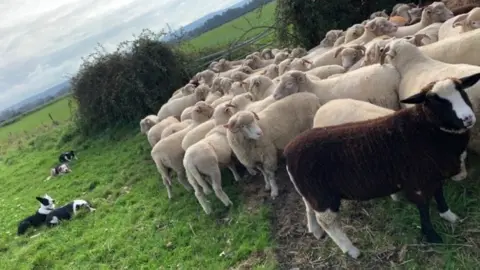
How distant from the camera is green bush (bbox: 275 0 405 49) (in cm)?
1577

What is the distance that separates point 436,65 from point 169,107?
8608 millimetres

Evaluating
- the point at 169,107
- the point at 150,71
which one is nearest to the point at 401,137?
the point at 169,107

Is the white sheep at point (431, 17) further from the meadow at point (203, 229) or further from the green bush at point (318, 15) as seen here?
the green bush at point (318, 15)

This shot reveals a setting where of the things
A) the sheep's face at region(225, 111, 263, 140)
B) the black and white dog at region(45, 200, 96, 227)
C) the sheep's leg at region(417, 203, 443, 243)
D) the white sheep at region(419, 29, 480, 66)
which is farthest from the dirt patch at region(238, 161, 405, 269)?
the black and white dog at region(45, 200, 96, 227)

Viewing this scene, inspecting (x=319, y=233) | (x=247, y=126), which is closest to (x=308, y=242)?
(x=319, y=233)

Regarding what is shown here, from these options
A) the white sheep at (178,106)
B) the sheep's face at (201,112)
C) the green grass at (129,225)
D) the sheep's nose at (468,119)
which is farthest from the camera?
the white sheep at (178,106)

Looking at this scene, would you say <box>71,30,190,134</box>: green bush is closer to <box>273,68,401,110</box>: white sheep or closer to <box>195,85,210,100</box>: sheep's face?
<box>195,85,210,100</box>: sheep's face

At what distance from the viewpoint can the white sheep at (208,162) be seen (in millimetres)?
7844

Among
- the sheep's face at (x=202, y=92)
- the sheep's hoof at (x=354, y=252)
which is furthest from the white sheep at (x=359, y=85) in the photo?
the sheep's face at (x=202, y=92)

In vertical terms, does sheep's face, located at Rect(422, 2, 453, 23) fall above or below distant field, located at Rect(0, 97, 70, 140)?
above

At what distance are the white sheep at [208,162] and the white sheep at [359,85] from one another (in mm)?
1484

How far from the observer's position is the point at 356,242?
5367 millimetres

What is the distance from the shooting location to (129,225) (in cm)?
949

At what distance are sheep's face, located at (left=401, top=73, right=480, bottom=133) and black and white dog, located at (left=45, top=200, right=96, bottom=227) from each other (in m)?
9.03
